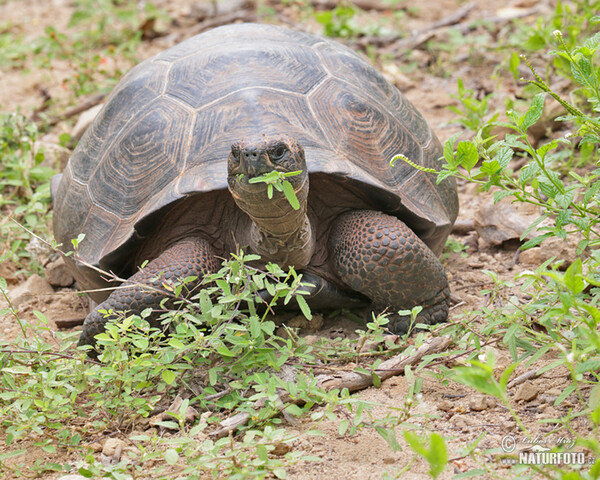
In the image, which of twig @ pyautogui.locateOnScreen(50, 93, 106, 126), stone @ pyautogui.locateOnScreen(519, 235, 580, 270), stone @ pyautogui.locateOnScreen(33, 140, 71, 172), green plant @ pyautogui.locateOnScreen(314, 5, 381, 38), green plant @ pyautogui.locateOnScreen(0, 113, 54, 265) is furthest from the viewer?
A: green plant @ pyautogui.locateOnScreen(314, 5, 381, 38)

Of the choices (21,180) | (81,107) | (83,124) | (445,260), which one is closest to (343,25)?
(81,107)

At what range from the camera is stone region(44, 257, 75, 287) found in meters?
4.21

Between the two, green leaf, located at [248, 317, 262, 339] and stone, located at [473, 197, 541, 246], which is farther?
stone, located at [473, 197, 541, 246]

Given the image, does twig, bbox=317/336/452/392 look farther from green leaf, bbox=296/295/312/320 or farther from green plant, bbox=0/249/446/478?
green leaf, bbox=296/295/312/320

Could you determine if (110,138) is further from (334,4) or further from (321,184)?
(334,4)

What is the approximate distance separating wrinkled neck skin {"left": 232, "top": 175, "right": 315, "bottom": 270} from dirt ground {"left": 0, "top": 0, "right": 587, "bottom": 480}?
0.47 metres

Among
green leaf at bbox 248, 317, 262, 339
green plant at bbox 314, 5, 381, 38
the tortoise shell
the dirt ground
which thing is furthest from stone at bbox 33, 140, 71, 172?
green leaf at bbox 248, 317, 262, 339

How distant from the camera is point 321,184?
11.1 ft

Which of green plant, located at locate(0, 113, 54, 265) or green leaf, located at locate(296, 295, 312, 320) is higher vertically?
green leaf, located at locate(296, 295, 312, 320)

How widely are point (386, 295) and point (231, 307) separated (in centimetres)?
84

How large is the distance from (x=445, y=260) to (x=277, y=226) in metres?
1.45

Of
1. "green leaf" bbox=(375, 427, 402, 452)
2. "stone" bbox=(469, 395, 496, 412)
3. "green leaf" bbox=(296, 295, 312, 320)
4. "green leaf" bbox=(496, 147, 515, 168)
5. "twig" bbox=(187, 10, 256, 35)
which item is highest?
"green leaf" bbox=(496, 147, 515, 168)

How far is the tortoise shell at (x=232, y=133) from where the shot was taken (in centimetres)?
328

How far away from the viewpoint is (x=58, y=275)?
4219 mm
